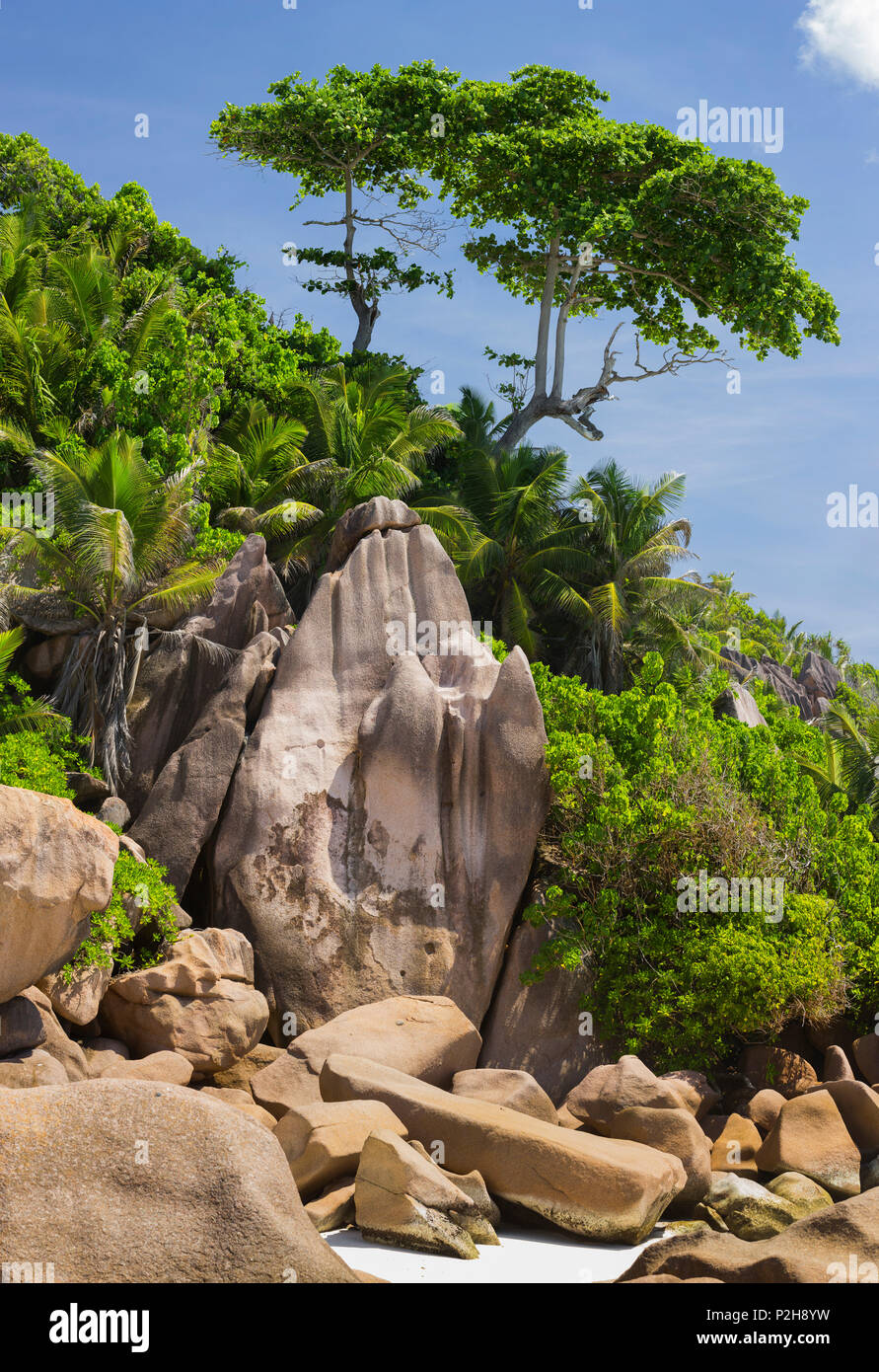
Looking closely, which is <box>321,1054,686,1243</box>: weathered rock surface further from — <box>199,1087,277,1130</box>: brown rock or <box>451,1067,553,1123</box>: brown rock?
<box>199,1087,277,1130</box>: brown rock

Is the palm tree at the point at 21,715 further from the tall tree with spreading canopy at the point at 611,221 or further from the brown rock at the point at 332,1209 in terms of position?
the tall tree with spreading canopy at the point at 611,221

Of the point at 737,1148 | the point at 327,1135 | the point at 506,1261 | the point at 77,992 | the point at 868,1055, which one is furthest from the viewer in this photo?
the point at 868,1055

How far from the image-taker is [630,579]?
28234mm

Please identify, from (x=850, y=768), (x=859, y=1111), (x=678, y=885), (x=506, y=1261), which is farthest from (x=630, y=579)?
(x=506, y=1261)

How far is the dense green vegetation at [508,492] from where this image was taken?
15320 mm

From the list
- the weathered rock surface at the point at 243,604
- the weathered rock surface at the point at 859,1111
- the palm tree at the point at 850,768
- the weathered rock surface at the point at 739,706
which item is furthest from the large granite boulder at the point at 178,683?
the weathered rock surface at the point at 739,706

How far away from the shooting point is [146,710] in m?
18.4

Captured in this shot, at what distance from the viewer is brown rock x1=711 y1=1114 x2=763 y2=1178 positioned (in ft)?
40.2

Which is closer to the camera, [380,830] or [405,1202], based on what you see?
[405,1202]

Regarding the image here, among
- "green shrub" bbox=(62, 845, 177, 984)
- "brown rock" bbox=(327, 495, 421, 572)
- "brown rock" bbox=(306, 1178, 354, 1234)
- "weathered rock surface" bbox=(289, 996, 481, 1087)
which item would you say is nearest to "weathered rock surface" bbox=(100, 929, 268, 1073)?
"green shrub" bbox=(62, 845, 177, 984)

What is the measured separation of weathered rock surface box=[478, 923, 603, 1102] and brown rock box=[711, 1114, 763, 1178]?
7.95 feet

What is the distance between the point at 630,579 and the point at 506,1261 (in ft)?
69.1

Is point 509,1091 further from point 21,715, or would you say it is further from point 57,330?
point 57,330

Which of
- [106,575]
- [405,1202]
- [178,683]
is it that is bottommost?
[405,1202]
